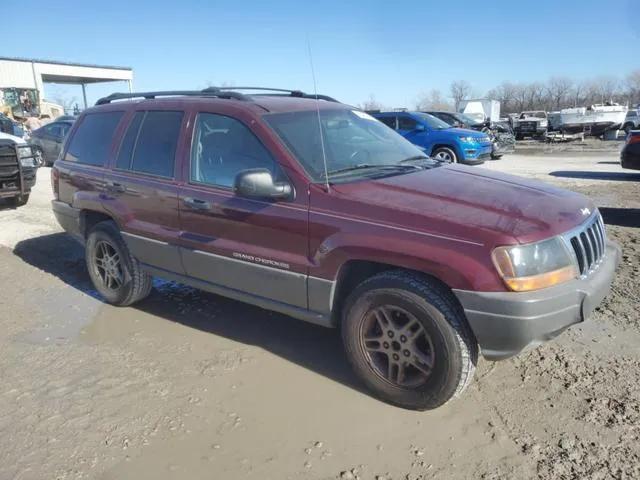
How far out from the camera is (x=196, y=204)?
386 cm

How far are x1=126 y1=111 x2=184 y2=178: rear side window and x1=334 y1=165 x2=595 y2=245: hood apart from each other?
63.4 inches

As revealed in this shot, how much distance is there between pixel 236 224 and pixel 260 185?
1.67ft

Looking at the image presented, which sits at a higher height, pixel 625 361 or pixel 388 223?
pixel 388 223

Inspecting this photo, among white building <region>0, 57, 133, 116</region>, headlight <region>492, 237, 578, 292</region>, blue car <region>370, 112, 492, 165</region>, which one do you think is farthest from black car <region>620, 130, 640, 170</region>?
white building <region>0, 57, 133, 116</region>

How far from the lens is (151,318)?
4.68 m

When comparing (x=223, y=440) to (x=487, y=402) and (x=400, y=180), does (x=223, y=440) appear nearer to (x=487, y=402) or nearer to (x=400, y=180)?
(x=487, y=402)

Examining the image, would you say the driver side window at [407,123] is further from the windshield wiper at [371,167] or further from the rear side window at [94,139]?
the windshield wiper at [371,167]

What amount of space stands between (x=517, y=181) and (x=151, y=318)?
326 centimetres

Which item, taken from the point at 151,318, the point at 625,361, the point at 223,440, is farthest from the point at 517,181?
the point at 151,318

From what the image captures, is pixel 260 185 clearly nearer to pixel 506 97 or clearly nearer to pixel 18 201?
pixel 18 201

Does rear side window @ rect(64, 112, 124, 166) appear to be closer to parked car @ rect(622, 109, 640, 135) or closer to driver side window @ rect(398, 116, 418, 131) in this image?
driver side window @ rect(398, 116, 418, 131)

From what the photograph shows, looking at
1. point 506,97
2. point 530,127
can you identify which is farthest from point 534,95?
point 530,127

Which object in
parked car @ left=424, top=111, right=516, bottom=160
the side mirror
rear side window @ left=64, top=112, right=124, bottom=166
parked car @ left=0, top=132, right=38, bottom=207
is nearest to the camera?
the side mirror

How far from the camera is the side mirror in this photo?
3.23m
